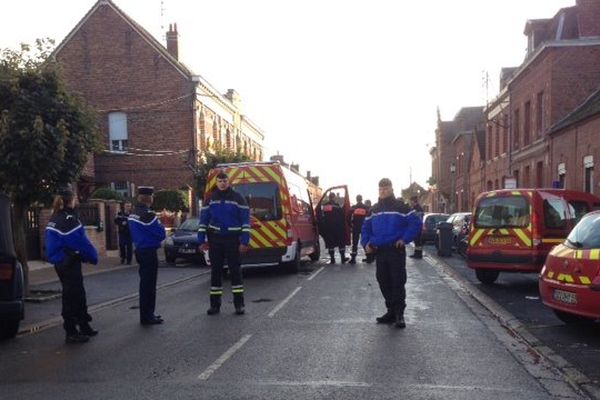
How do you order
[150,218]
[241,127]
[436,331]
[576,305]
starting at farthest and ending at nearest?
[241,127], [150,218], [436,331], [576,305]

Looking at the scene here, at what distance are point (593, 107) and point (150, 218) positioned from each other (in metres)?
18.8

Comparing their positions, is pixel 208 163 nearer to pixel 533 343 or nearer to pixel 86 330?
pixel 86 330

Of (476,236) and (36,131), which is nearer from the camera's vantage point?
(36,131)

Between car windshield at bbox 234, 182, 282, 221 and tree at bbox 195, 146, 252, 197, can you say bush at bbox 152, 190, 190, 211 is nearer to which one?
tree at bbox 195, 146, 252, 197

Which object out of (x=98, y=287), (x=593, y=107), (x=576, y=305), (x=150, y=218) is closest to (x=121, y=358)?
(x=150, y=218)

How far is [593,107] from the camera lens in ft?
73.8

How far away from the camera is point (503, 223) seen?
12.2m

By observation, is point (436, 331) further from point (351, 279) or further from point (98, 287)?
point (98, 287)

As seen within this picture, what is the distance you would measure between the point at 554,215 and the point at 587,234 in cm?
424

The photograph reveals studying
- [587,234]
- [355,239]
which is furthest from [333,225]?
[587,234]

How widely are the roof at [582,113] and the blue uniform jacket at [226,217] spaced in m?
16.2

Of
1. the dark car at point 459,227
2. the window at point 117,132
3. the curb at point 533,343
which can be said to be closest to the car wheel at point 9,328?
the curb at point 533,343

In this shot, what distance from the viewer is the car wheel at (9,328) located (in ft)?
25.9

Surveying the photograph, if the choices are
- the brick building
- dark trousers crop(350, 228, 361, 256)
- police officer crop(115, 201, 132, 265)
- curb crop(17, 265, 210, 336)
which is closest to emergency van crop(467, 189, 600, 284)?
dark trousers crop(350, 228, 361, 256)
